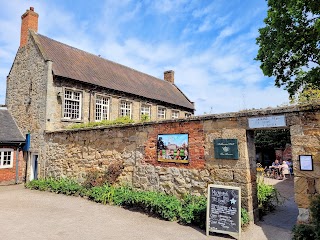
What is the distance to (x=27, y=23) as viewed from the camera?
16875mm

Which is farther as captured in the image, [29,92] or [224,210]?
[29,92]

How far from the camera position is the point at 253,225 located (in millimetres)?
6363

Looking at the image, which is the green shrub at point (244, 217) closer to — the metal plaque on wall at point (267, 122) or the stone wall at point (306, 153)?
the stone wall at point (306, 153)

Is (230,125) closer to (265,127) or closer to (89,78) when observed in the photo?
(265,127)

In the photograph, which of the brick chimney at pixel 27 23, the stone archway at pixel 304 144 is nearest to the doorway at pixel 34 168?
the brick chimney at pixel 27 23

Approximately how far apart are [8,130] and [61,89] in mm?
4651

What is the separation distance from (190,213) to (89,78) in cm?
1296

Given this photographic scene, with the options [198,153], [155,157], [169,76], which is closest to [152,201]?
[155,157]

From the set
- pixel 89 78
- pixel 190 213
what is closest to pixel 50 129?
pixel 89 78

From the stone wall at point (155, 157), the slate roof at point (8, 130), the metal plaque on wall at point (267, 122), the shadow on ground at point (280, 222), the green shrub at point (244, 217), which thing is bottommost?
the shadow on ground at point (280, 222)

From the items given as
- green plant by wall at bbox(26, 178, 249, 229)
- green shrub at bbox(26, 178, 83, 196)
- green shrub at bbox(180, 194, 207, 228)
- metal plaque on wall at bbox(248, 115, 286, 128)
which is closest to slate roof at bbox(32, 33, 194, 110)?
green shrub at bbox(26, 178, 83, 196)

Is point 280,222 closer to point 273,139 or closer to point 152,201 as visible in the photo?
point 152,201

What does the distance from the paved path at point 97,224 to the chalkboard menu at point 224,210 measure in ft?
0.76

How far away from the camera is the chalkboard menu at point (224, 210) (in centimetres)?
581
